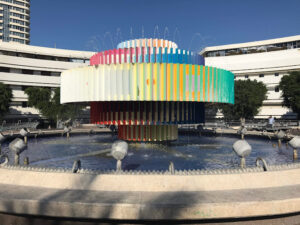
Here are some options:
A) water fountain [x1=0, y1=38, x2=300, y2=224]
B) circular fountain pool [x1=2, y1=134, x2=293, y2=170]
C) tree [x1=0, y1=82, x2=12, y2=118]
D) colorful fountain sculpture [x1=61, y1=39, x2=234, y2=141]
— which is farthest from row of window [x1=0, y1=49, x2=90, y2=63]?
water fountain [x1=0, y1=38, x2=300, y2=224]

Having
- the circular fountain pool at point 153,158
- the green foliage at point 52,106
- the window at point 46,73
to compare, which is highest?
the window at point 46,73

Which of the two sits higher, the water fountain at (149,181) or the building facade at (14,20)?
the building facade at (14,20)

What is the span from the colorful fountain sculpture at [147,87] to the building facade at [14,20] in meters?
96.5

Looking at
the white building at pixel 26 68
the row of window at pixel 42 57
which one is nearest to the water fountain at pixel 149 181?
the white building at pixel 26 68

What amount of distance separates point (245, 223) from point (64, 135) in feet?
74.4

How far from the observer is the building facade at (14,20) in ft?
316

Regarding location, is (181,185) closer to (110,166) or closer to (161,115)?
(110,166)

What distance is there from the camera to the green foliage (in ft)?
141

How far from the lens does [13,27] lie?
99.1 meters

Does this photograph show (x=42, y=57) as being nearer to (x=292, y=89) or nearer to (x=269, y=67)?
(x=269, y=67)

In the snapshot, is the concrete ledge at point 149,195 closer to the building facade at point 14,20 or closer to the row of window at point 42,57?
the row of window at point 42,57

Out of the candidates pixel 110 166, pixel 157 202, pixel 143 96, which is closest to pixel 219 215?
pixel 157 202

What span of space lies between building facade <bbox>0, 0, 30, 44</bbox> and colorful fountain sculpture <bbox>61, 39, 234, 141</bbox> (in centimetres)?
9645

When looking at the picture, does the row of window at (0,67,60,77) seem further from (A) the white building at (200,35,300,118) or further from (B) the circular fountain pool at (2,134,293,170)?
(B) the circular fountain pool at (2,134,293,170)
